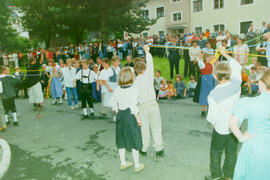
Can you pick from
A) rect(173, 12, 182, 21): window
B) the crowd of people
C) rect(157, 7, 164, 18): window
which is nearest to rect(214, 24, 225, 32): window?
rect(173, 12, 182, 21): window

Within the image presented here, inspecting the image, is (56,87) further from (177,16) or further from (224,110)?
(177,16)

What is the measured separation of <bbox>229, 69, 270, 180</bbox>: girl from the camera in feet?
8.26

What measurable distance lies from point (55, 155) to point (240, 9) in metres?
30.2

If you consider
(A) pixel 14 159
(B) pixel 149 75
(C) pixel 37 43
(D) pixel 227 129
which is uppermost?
(C) pixel 37 43

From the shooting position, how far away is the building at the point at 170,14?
34.9m

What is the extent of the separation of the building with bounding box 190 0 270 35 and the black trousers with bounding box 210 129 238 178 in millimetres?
28644

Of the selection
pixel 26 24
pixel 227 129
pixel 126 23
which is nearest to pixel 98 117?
pixel 227 129

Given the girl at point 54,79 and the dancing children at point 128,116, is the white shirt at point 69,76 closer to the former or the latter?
the girl at point 54,79

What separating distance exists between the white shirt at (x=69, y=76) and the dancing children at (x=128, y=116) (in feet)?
17.3

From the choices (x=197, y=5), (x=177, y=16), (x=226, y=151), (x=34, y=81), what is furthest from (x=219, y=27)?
(x=226, y=151)

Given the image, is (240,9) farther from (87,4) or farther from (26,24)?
(26,24)

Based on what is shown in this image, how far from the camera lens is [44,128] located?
7258mm

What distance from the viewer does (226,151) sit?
11.7 ft

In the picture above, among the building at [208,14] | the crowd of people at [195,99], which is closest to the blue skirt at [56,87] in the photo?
the crowd of people at [195,99]
